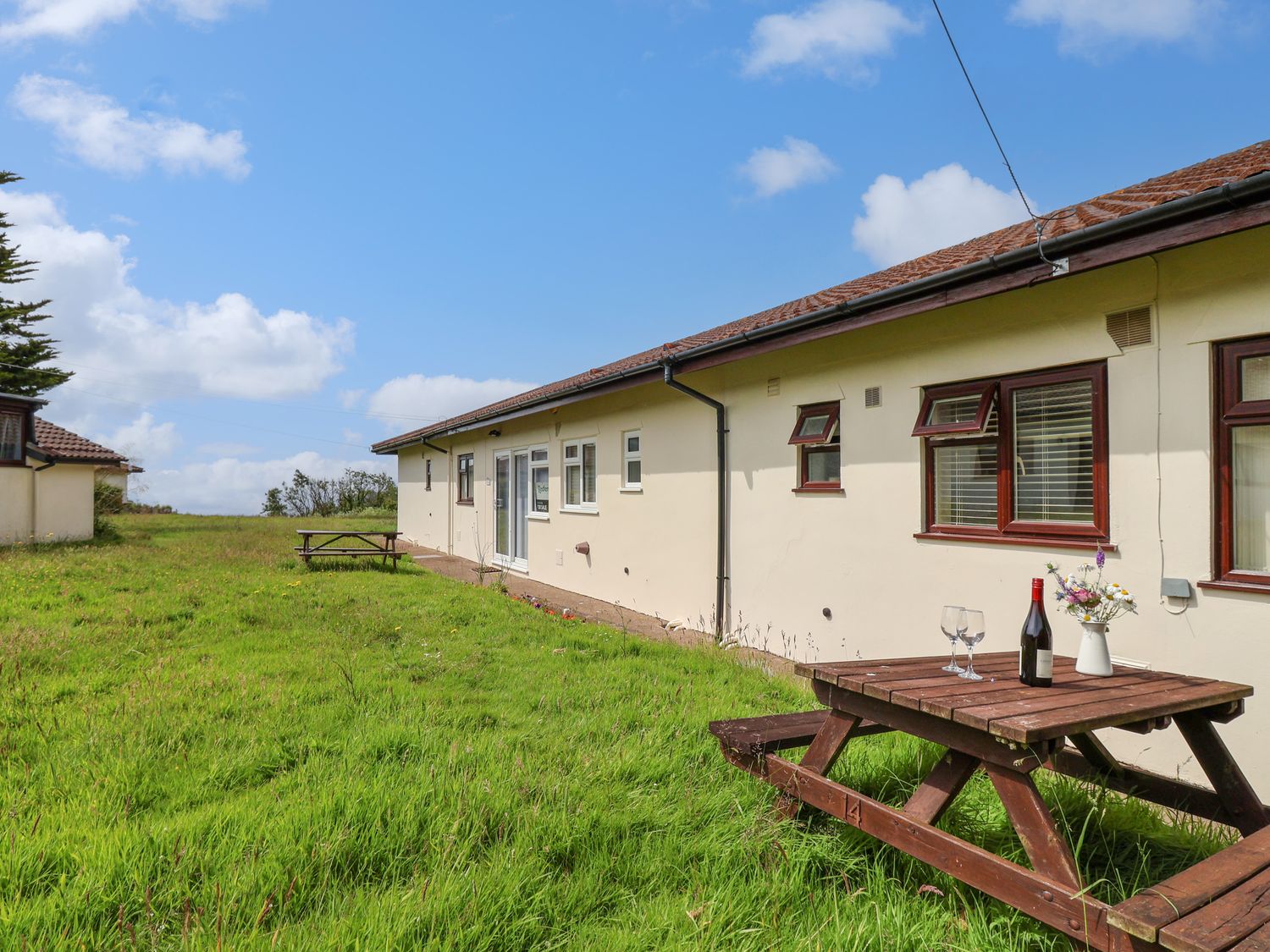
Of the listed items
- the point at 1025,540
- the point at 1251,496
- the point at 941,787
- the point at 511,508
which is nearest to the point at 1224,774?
the point at 941,787

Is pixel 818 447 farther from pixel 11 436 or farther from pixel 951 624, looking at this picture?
pixel 11 436

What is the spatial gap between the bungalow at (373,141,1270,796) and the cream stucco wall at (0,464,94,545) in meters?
14.7

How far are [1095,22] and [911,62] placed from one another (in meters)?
1.32

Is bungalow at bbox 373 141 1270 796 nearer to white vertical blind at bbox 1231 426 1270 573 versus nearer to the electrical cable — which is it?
white vertical blind at bbox 1231 426 1270 573

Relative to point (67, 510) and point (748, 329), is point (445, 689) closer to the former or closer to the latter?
point (748, 329)

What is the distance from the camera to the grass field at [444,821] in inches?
81.4

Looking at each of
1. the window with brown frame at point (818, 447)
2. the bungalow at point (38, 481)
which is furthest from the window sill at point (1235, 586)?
the bungalow at point (38, 481)

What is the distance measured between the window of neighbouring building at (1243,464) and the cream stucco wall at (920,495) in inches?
2.6

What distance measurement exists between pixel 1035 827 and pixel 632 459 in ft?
25.5

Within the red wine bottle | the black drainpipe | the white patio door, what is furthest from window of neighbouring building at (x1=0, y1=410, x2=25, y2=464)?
the red wine bottle

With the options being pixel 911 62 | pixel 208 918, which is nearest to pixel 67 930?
pixel 208 918

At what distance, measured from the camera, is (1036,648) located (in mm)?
2592

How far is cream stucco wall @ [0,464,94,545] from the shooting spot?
15055 millimetres

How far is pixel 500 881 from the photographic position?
2244 mm
